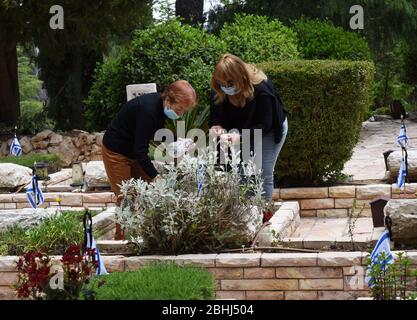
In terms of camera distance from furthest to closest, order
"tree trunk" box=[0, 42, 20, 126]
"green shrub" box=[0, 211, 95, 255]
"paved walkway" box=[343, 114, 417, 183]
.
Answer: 1. "tree trunk" box=[0, 42, 20, 126]
2. "paved walkway" box=[343, 114, 417, 183]
3. "green shrub" box=[0, 211, 95, 255]

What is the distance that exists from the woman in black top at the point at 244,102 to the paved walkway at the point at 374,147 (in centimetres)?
280

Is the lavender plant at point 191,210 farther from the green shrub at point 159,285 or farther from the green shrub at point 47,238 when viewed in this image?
the green shrub at point 159,285

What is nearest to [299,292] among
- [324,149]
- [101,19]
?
[324,149]

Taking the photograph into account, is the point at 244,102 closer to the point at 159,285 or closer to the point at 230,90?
the point at 230,90

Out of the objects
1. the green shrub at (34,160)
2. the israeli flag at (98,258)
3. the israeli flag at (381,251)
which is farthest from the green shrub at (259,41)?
the israeli flag at (381,251)

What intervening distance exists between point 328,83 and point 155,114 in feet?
9.08

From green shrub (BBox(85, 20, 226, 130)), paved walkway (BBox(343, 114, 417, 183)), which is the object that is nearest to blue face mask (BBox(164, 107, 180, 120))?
paved walkway (BBox(343, 114, 417, 183))

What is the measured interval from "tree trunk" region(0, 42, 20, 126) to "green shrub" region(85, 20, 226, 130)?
2.66m

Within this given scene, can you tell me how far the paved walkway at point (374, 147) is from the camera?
1047 cm

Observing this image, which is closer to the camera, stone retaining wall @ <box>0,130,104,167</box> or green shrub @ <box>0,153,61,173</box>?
green shrub @ <box>0,153,61,173</box>

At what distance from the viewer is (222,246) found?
6.11 meters

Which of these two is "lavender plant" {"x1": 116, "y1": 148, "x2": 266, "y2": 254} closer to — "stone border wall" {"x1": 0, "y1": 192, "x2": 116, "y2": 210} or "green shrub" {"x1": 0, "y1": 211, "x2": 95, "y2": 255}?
"green shrub" {"x1": 0, "y1": 211, "x2": 95, "y2": 255}

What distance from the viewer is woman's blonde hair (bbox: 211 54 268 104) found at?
645 cm

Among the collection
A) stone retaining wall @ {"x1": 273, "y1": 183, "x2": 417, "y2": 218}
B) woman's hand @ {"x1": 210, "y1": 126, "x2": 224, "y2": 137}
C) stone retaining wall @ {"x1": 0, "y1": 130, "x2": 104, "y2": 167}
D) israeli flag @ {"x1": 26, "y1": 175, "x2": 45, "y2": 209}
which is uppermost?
woman's hand @ {"x1": 210, "y1": 126, "x2": 224, "y2": 137}
